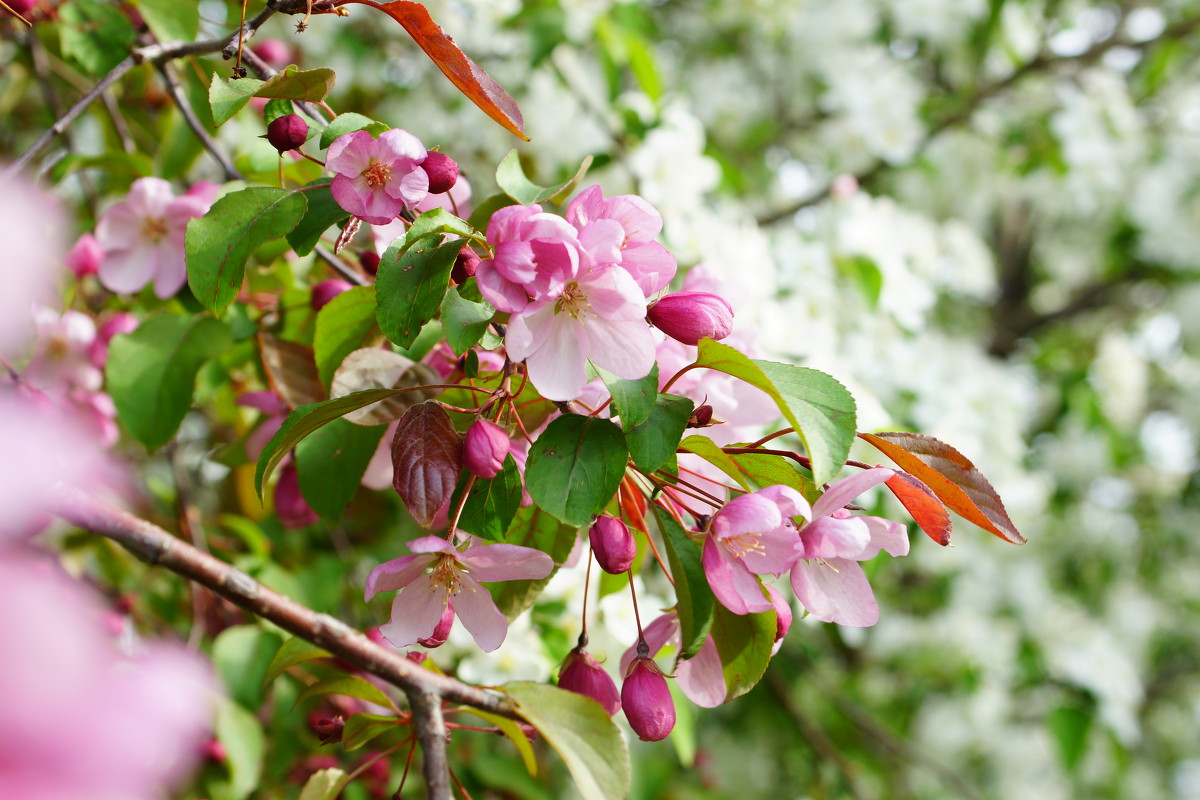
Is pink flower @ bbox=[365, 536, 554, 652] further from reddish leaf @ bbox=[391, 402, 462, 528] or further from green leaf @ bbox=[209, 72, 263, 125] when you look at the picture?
green leaf @ bbox=[209, 72, 263, 125]

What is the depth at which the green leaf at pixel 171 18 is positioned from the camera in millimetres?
1001

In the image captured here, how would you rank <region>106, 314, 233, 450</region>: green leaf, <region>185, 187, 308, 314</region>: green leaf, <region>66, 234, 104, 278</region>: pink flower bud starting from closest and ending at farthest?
<region>185, 187, 308, 314</region>: green leaf < <region>106, 314, 233, 450</region>: green leaf < <region>66, 234, 104, 278</region>: pink flower bud

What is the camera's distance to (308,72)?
57 cm

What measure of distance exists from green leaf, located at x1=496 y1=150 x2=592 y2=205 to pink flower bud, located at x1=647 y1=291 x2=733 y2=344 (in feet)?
0.34

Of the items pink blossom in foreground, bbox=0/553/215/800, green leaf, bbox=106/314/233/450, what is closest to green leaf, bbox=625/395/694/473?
pink blossom in foreground, bbox=0/553/215/800

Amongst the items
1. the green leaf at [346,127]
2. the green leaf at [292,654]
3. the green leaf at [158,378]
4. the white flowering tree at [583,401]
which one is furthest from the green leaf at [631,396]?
the green leaf at [158,378]

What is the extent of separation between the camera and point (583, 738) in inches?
22.6

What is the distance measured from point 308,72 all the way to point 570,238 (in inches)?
8.7

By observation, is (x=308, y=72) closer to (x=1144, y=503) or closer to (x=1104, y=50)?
(x=1104, y=50)

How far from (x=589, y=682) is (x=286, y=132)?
41 cm

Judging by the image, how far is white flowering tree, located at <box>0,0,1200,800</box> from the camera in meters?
0.51

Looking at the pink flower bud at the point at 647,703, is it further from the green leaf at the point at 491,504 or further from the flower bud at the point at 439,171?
the flower bud at the point at 439,171

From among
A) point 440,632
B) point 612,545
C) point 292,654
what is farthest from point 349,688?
point 612,545

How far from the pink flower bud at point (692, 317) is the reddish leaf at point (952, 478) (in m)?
0.11
